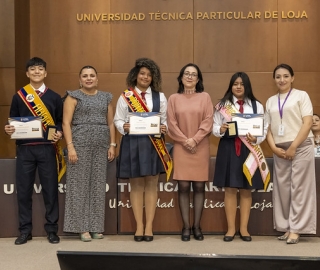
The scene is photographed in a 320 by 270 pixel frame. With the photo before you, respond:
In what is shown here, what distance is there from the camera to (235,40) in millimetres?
6754

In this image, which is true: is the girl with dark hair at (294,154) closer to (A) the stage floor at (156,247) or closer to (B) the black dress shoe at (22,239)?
(A) the stage floor at (156,247)

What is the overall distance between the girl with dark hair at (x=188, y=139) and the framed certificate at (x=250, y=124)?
27 cm

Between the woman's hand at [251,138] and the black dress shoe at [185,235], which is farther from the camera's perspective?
the black dress shoe at [185,235]

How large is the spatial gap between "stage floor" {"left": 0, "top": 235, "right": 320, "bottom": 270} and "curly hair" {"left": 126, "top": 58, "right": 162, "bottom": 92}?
4.63 feet

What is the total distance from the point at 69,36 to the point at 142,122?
120 inches

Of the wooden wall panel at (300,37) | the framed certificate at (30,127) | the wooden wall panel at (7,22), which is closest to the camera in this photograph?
the framed certificate at (30,127)

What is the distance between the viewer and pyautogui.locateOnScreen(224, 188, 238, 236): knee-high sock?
448cm

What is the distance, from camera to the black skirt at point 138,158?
4.33 meters

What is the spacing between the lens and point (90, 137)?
14.5 ft

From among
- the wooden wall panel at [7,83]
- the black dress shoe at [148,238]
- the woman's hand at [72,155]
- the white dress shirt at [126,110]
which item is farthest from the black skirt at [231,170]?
the wooden wall panel at [7,83]

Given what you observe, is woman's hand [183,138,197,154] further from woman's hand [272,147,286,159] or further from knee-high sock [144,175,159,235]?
woman's hand [272,147,286,159]

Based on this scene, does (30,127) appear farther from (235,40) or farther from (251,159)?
(235,40)

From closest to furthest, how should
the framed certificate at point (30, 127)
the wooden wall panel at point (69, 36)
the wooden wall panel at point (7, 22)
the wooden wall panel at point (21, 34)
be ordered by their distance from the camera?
the framed certificate at point (30, 127) < the wooden wall panel at point (7, 22) < the wooden wall panel at point (21, 34) < the wooden wall panel at point (69, 36)

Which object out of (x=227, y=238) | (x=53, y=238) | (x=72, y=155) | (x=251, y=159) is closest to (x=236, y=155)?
(x=251, y=159)
